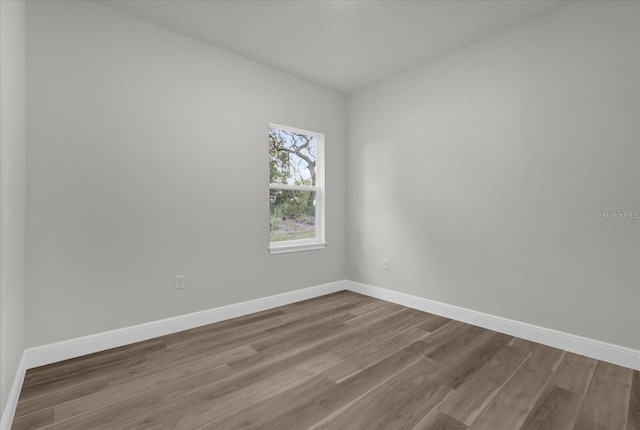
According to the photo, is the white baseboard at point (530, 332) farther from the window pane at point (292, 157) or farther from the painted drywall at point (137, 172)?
the window pane at point (292, 157)

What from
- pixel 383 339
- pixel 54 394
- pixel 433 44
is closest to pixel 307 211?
pixel 383 339

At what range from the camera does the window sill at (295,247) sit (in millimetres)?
3550

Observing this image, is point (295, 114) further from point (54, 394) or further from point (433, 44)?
point (54, 394)

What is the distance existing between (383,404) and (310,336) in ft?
3.50

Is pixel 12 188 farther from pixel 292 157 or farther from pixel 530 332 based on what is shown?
pixel 530 332

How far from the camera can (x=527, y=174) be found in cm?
268

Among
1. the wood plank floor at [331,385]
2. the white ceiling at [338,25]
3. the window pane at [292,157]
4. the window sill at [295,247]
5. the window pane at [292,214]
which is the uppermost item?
the white ceiling at [338,25]

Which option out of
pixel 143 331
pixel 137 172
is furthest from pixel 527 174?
pixel 143 331

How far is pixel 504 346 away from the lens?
2.54 m

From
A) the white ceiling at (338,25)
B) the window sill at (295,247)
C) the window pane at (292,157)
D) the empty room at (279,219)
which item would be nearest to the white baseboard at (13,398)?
the empty room at (279,219)

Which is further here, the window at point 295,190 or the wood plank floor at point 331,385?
the window at point 295,190

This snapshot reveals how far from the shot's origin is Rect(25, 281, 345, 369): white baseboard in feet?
7.32

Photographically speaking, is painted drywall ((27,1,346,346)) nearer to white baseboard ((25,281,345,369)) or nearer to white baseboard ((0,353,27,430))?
white baseboard ((25,281,345,369))

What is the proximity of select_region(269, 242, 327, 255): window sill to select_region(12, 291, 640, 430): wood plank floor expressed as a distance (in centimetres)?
96
